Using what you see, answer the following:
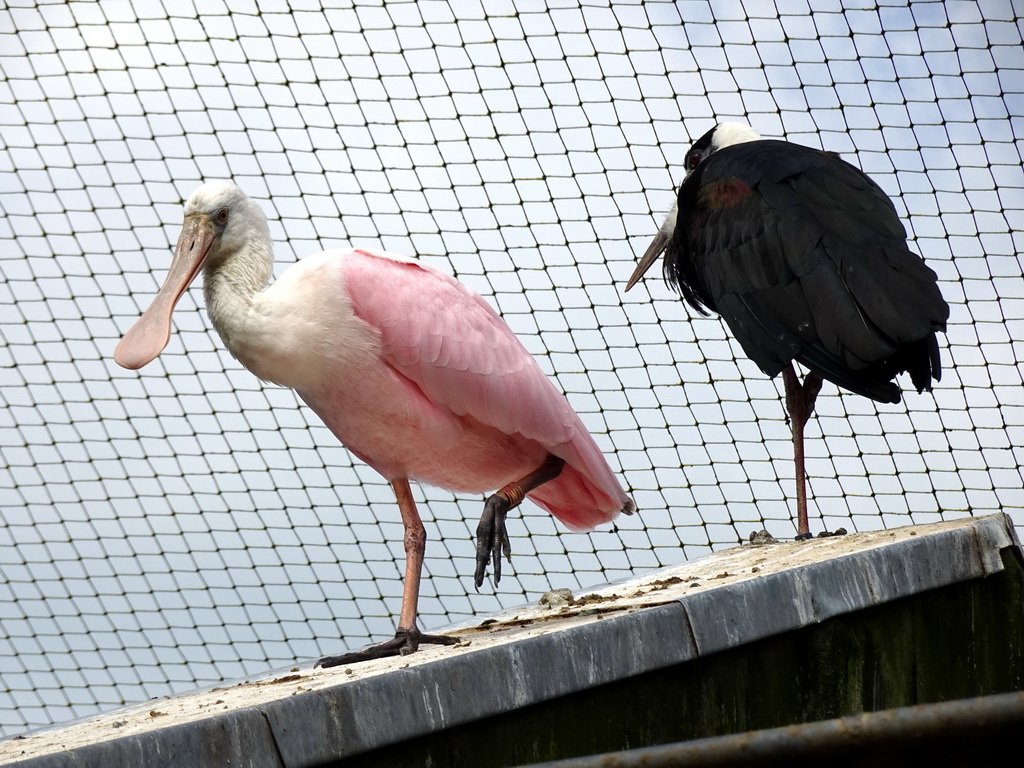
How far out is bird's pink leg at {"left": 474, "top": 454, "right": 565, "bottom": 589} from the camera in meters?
3.17

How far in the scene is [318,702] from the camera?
77.4 inches

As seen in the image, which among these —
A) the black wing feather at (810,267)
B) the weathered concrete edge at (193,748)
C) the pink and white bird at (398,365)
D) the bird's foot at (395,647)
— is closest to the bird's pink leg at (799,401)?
the black wing feather at (810,267)

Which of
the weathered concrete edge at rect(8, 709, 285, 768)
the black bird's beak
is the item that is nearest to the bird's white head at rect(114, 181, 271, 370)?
the weathered concrete edge at rect(8, 709, 285, 768)

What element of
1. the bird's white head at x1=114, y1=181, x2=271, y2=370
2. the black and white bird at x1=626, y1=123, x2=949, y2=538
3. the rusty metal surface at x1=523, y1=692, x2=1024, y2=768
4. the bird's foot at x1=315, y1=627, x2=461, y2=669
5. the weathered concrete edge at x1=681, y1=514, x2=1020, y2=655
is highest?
the bird's white head at x1=114, y1=181, x2=271, y2=370

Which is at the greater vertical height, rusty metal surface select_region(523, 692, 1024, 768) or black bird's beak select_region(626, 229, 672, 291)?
black bird's beak select_region(626, 229, 672, 291)

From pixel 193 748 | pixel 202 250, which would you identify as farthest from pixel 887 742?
pixel 202 250

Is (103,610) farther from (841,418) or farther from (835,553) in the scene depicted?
(835,553)

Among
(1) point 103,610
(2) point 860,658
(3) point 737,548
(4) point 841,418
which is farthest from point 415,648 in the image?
(1) point 103,610

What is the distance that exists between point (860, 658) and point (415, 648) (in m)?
0.91

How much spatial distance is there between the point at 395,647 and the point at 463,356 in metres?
0.74

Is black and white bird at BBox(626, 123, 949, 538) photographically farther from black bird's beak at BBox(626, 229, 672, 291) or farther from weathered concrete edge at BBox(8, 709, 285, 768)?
weathered concrete edge at BBox(8, 709, 285, 768)

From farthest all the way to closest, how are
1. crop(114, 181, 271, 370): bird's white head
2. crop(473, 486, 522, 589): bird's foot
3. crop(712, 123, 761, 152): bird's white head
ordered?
crop(712, 123, 761, 152): bird's white head < crop(114, 181, 271, 370): bird's white head < crop(473, 486, 522, 589): bird's foot

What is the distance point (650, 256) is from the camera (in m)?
5.67

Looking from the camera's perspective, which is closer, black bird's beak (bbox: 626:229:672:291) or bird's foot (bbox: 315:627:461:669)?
bird's foot (bbox: 315:627:461:669)
